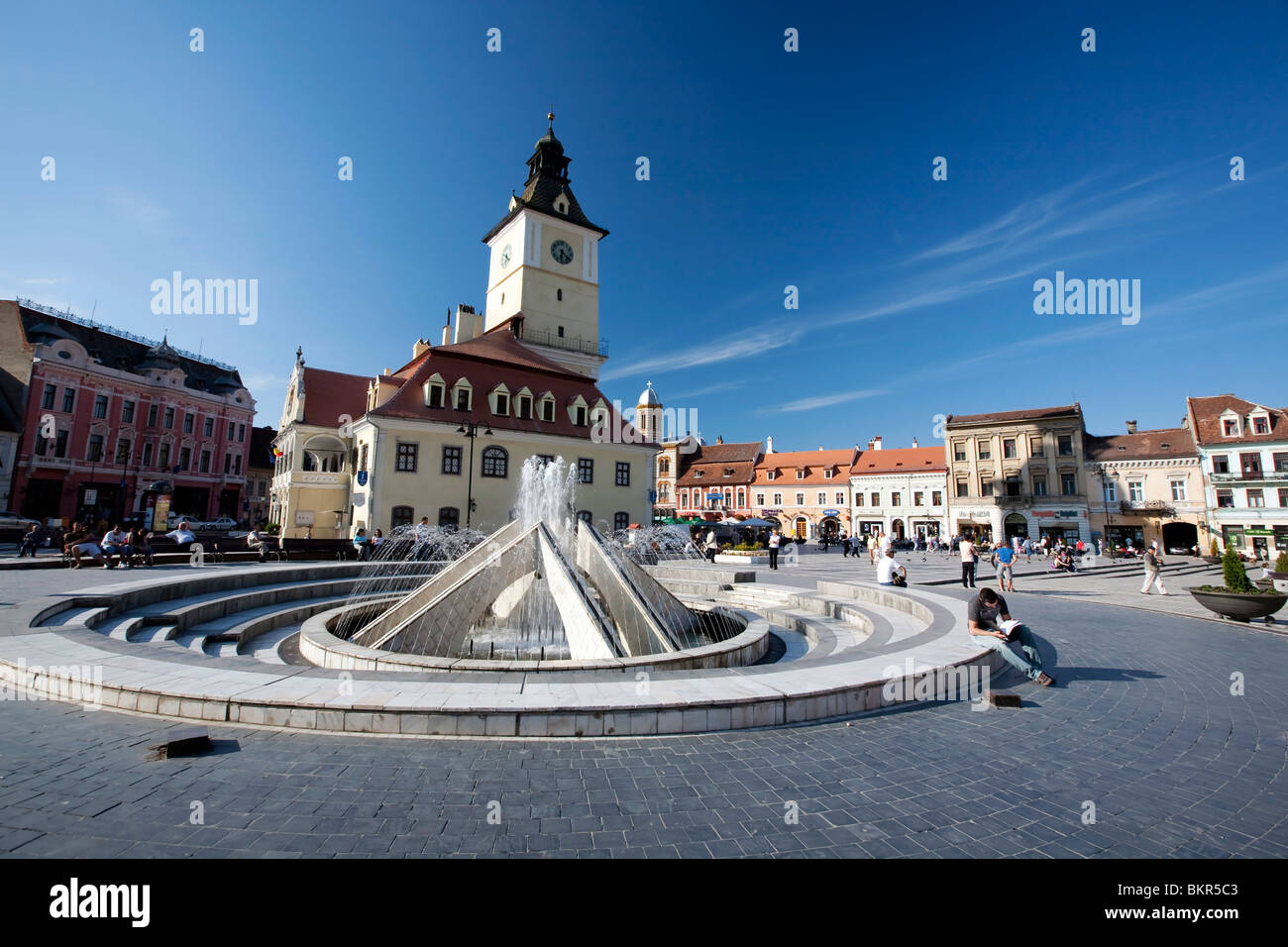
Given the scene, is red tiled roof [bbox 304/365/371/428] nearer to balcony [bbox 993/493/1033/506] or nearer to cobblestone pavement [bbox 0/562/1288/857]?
cobblestone pavement [bbox 0/562/1288/857]

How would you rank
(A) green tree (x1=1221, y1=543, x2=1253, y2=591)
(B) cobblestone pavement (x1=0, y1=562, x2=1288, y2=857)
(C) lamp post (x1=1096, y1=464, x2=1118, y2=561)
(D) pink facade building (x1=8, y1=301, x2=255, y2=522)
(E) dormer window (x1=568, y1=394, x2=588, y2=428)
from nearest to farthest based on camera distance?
(B) cobblestone pavement (x1=0, y1=562, x2=1288, y2=857), (A) green tree (x1=1221, y1=543, x2=1253, y2=591), (E) dormer window (x1=568, y1=394, x2=588, y2=428), (D) pink facade building (x1=8, y1=301, x2=255, y2=522), (C) lamp post (x1=1096, y1=464, x2=1118, y2=561)

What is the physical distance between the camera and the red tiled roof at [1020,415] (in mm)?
47219

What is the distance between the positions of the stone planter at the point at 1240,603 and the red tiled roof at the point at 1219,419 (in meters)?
43.5

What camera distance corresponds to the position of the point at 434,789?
153 inches

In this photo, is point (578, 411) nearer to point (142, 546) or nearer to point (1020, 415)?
point (142, 546)

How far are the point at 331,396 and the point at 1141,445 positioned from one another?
204ft

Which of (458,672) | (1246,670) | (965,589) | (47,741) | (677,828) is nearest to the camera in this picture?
(677,828)

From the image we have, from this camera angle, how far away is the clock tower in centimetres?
4369

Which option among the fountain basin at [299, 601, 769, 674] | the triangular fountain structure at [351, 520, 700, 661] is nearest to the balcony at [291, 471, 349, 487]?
the triangular fountain structure at [351, 520, 700, 661]

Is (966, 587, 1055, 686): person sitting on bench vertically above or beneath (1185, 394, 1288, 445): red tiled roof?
beneath

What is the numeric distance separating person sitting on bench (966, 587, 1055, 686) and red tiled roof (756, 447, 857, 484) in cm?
5575
